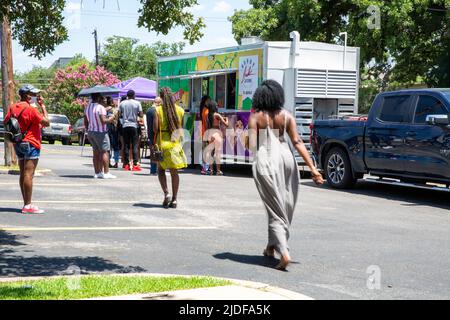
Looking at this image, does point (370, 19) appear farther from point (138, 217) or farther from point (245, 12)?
point (138, 217)

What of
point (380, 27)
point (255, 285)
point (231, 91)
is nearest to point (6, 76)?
point (231, 91)

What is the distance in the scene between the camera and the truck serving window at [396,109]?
510 inches

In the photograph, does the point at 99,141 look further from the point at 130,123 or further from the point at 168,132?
the point at 168,132

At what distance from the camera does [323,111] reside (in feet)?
56.7

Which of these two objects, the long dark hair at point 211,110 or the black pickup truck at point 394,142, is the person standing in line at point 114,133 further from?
the black pickup truck at point 394,142

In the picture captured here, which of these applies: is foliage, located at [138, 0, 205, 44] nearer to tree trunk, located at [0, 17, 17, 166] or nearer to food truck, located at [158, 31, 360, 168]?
food truck, located at [158, 31, 360, 168]

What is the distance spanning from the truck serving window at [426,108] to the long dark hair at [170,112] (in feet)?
14.7

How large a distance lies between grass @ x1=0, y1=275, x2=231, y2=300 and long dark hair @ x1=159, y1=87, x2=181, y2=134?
200 inches

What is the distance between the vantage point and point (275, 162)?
693cm

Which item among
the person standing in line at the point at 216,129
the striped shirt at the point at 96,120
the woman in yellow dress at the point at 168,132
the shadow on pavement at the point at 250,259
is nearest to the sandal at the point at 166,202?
the woman in yellow dress at the point at 168,132

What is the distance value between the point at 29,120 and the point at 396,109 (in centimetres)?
672

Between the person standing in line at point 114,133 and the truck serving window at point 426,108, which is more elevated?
the truck serving window at point 426,108

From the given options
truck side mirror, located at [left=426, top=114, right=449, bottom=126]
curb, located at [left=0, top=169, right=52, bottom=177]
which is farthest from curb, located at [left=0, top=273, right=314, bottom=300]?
curb, located at [left=0, top=169, right=52, bottom=177]
